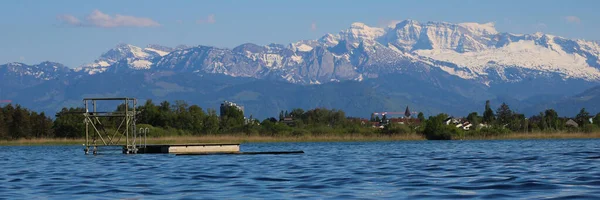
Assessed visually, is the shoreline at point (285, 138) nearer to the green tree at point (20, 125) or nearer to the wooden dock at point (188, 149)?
the green tree at point (20, 125)

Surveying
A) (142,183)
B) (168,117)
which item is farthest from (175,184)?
(168,117)

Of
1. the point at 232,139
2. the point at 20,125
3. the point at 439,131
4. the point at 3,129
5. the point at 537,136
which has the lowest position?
the point at 537,136

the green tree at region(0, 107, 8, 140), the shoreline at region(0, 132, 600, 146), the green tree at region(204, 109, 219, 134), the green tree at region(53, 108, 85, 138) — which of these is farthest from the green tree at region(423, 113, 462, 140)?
the green tree at region(0, 107, 8, 140)

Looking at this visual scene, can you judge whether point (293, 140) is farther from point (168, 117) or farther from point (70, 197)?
point (70, 197)

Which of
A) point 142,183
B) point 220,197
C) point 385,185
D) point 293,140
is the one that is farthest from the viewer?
point 293,140

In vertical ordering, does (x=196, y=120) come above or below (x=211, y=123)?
above

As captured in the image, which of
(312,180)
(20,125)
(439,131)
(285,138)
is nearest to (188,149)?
(312,180)

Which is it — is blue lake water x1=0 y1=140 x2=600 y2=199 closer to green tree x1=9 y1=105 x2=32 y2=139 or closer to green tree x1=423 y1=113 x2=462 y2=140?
green tree x1=423 y1=113 x2=462 y2=140

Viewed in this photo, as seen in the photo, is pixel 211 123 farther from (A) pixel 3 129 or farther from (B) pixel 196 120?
(A) pixel 3 129

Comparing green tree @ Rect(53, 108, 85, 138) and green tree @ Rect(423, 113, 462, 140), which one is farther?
green tree @ Rect(423, 113, 462, 140)

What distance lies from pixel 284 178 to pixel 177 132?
3919 inches

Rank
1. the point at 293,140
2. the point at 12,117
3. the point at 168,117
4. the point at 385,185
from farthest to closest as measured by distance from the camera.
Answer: the point at 168,117 → the point at 12,117 → the point at 293,140 → the point at 385,185

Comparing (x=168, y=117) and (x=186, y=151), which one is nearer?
(x=186, y=151)

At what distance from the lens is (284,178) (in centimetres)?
4325
